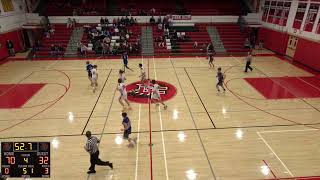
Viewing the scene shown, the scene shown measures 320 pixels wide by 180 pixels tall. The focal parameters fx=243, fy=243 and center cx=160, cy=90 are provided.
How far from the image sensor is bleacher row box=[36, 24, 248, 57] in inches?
957

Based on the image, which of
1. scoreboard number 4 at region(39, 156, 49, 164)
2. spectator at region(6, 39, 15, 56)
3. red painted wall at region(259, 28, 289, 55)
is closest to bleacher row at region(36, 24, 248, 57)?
red painted wall at region(259, 28, 289, 55)

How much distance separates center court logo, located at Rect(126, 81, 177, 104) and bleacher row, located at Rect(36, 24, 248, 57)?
899 cm

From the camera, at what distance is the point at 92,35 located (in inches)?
992

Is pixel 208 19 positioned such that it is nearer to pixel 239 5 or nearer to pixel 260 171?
pixel 239 5

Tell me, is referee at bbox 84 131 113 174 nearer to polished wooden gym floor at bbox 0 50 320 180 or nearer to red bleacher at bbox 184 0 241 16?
polished wooden gym floor at bbox 0 50 320 180

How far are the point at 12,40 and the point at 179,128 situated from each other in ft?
70.1

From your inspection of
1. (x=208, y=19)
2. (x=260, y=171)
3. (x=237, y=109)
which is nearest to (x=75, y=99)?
(x=237, y=109)

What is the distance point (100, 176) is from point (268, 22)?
80.4 feet

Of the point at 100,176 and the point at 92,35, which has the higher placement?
the point at 92,35

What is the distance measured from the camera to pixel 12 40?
2395 centimetres

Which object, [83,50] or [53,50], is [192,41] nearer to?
[83,50]

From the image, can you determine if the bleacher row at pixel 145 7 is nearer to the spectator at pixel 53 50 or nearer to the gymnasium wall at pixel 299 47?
the gymnasium wall at pixel 299 47

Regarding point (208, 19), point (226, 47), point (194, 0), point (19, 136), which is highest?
point (194, 0)
